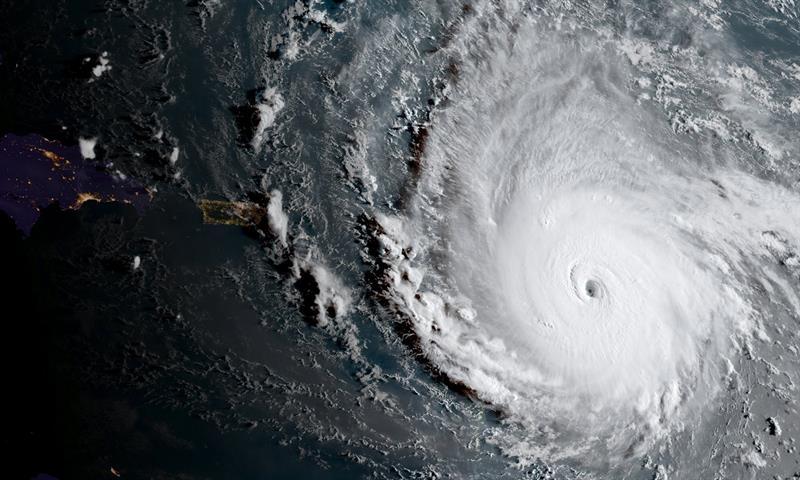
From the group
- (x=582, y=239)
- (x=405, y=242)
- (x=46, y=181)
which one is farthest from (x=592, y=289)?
(x=46, y=181)

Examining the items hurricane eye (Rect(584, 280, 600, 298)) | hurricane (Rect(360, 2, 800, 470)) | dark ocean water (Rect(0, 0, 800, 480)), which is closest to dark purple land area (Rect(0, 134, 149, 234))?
Answer: dark ocean water (Rect(0, 0, 800, 480))

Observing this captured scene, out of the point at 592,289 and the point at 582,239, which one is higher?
the point at 582,239

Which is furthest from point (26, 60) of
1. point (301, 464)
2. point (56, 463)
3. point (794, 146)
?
point (794, 146)

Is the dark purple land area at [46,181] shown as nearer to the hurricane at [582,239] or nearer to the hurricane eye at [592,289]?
the hurricane at [582,239]

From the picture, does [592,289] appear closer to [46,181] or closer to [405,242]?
[405,242]

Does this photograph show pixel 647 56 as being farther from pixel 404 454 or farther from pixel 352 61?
pixel 404 454

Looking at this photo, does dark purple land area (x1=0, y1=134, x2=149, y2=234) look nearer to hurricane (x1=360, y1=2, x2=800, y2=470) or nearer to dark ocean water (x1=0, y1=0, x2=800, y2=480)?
dark ocean water (x1=0, y1=0, x2=800, y2=480)

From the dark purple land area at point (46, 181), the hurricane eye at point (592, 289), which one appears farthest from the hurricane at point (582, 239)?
the dark purple land area at point (46, 181)

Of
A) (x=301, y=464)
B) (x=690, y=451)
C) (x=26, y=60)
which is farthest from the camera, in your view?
(x=690, y=451)

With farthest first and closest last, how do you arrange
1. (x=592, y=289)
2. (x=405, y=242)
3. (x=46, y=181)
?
(x=592, y=289) < (x=405, y=242) < (x=46, y=181)
